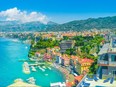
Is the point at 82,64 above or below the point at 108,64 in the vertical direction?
below

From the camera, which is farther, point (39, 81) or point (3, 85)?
point (39, 81)

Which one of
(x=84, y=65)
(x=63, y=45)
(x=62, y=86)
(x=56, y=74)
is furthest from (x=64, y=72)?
(x=63, y=45)

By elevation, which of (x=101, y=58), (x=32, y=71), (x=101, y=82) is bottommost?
(x=32, y=71)

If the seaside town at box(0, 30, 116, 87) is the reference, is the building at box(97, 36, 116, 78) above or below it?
above

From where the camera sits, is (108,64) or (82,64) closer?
(108,64)

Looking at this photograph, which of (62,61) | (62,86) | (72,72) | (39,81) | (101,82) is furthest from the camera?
(62,61)

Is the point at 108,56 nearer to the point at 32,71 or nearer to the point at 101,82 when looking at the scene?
the point at 101,82

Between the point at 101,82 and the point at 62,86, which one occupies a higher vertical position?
the point at 101,82

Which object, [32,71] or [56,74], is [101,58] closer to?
[56,74]

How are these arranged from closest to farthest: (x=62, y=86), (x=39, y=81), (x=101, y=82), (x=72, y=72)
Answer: (x=101, y=82), (x=62, y=86), (x=39, y=81), (x=72, y=72)

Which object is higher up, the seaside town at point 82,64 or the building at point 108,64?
the building at point 108,64
